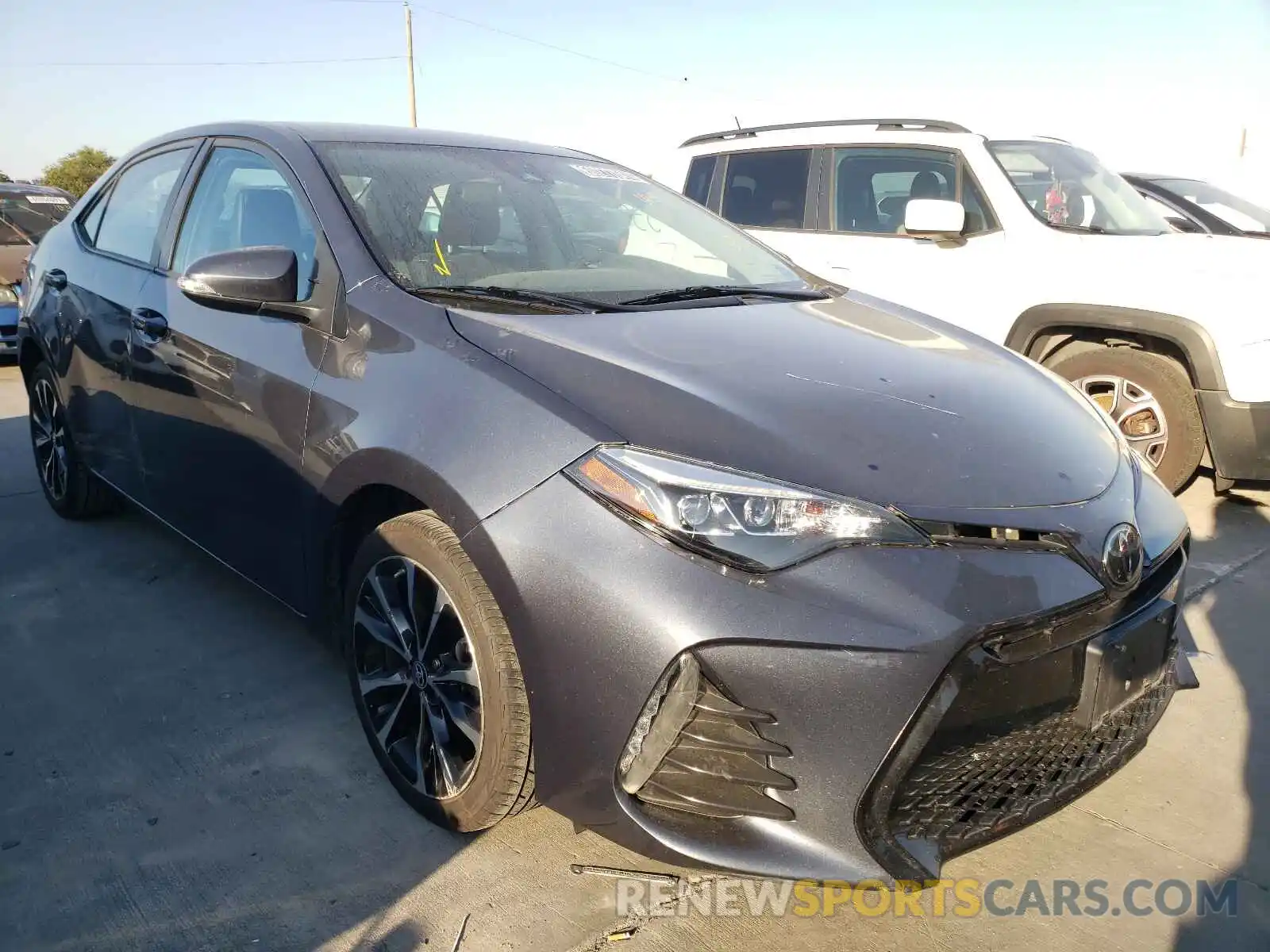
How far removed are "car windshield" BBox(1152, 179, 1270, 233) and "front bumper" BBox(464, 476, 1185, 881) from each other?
290 inches

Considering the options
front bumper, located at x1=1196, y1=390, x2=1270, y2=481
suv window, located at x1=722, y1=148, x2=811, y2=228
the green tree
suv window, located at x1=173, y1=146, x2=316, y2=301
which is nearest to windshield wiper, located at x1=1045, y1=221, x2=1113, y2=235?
front bumper, located at x1=1196, y1=390, x2=1270, y2=481

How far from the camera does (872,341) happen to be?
2.63 m

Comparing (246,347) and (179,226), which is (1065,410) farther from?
(179,226)

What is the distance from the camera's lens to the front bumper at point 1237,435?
4.30 meters

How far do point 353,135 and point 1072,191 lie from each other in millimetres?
4041

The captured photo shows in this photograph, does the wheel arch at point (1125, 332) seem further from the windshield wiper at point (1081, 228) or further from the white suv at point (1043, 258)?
the windshield wiper at point (1081, 228)

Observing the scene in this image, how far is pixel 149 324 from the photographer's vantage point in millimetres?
3156

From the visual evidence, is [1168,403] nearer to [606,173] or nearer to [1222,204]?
[606,173]

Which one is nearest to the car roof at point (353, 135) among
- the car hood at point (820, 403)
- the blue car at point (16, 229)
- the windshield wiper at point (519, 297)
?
Answer: the windshield wiper at point (519, 297)

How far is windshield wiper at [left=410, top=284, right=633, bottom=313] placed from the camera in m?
2.44

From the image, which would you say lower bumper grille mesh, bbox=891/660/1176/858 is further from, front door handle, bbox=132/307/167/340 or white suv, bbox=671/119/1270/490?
white suv, bbox=671/119/1270/490

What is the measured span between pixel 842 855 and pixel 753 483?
67 centimetres

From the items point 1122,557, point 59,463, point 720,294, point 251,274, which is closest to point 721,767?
point 1122,557

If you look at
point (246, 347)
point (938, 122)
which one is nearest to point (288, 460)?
point (246, 347)
